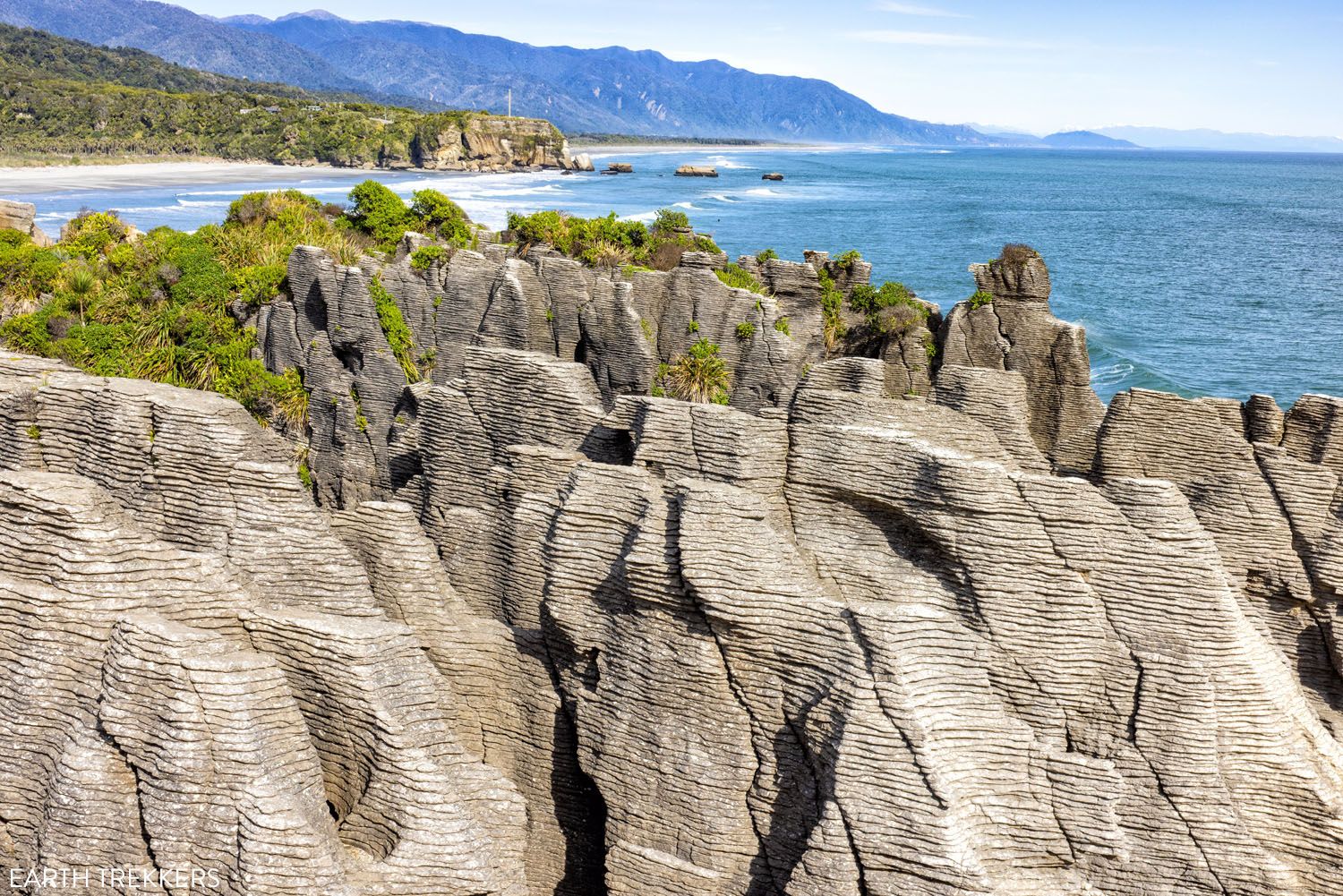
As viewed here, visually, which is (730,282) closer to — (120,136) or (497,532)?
(497,532)

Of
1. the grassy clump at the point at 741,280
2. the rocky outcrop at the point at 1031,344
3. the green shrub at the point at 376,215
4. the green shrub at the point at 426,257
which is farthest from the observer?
the green shrub at the point at 376,215

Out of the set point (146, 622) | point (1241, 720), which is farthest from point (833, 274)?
point (146, 622)

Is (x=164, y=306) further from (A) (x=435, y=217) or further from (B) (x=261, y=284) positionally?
(A) (x=435, y=217)

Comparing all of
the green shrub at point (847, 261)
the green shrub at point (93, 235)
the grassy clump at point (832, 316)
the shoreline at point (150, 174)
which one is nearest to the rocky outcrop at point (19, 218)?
the green shrub at point (93, 235)

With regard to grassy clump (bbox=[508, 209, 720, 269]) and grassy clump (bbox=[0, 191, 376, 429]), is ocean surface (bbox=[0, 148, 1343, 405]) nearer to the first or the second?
grassy clump (bbox=[508, 209, 720, 269])

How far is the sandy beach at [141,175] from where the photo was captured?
9894cm

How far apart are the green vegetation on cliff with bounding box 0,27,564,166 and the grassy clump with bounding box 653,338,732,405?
137255mm

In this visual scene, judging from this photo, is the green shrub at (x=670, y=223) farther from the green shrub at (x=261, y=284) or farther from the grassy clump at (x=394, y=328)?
the green shrub at (x=261, y=284)

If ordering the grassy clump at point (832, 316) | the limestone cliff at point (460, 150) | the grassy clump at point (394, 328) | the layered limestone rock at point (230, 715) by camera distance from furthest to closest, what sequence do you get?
1. the limestone cliff at point (460, 150)
2. the grassy clump at point (832, 316)
3. the grassy clump at point (394, 328)
4. the layered limestone rock at point (230, 715)

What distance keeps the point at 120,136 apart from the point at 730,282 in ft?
511

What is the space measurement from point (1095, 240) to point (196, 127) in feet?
467

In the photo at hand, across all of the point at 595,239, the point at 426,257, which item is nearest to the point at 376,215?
the point at 595,239

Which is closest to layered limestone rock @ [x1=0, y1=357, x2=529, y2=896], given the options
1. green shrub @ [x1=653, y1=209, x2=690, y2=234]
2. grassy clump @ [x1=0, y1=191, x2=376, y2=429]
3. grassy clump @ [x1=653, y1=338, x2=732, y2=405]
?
grassy clump @ [x1=653, y1=338, x2=732, y2=405]

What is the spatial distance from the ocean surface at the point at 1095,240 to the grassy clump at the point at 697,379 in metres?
28.5
